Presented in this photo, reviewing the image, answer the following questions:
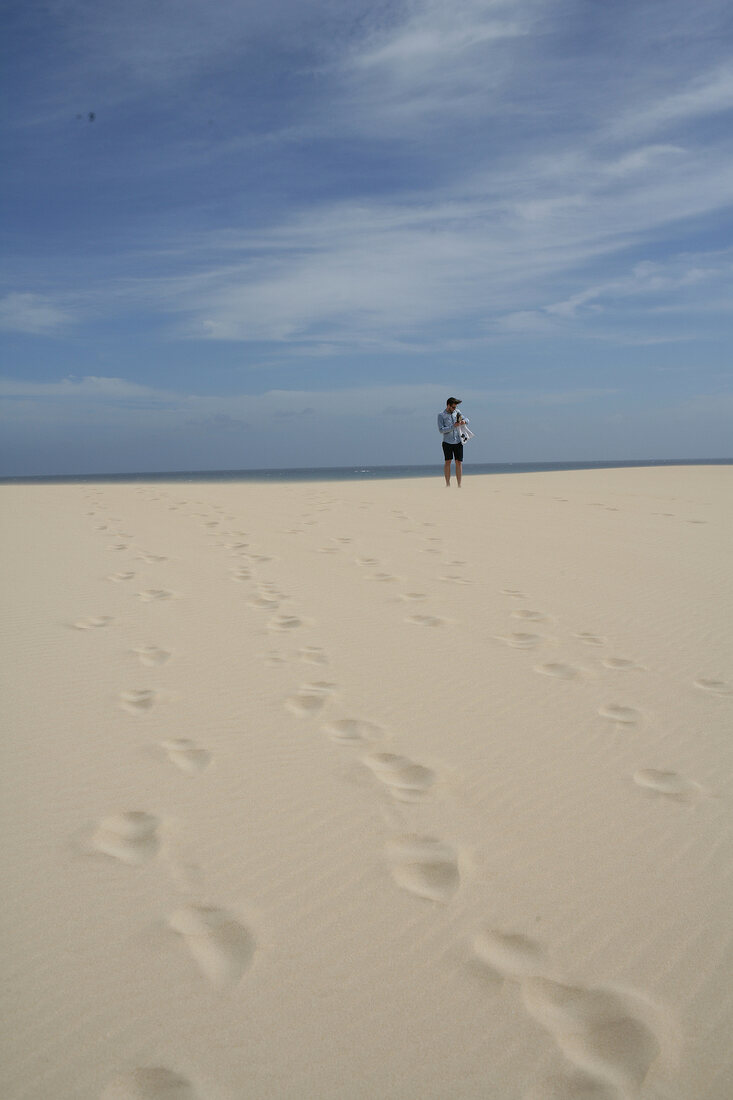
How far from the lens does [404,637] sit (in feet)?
13.9

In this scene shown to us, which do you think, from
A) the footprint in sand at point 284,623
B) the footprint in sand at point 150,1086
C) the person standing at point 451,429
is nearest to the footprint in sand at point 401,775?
the footprint in sand at point 150,1086

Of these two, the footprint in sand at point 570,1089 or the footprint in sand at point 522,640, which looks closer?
the footprint in sand at point 570,1089

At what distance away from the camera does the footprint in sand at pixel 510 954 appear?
1.66 m

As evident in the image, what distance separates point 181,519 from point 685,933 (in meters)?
9.32

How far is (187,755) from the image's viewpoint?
270 cm

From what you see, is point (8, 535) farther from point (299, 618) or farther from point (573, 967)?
point (573, 967)

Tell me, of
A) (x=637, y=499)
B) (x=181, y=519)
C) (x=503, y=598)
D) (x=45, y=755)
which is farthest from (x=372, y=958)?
(x=637, y=499)

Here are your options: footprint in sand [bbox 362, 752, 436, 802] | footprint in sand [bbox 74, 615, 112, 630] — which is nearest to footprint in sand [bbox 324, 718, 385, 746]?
footprint in sand [bbox 362, 752, 436, 802]

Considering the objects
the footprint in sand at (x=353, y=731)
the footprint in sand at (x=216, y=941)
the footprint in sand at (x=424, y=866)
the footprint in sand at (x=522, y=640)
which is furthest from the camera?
the footprint in sand at (x=522, y=640)

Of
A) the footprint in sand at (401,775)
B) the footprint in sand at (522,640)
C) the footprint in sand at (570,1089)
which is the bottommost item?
the footprint in sand at (570,1089)

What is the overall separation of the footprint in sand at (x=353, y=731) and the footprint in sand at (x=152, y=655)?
1.25m

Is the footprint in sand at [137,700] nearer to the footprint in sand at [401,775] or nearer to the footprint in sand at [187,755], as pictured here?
the footprint in sand at [187,755]

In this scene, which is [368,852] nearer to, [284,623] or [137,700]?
[137,700]

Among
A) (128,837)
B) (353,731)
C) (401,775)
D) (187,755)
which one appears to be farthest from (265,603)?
(128,837)
